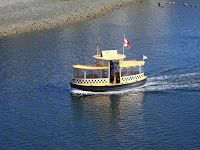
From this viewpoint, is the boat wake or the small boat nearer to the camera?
the small boat

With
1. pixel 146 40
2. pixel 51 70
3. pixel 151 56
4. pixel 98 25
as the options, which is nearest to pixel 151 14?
pixel 98 25

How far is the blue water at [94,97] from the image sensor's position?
46.2 meters

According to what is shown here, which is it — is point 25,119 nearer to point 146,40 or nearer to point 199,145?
point 199,145

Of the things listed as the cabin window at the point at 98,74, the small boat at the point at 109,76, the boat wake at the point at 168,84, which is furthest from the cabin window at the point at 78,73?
the boat wake at the point at 168,84

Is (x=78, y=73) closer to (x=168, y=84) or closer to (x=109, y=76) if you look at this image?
(x=109, y=76)

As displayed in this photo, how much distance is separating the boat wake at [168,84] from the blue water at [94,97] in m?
0.15

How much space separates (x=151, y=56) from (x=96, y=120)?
29016mm

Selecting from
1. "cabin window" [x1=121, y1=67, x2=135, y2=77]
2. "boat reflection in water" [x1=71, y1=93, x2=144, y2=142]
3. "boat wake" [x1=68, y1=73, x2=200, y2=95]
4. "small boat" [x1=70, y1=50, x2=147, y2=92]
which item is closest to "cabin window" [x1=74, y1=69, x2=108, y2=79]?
"small boat" [x1=70, y1=50, x2=147, y2=92]

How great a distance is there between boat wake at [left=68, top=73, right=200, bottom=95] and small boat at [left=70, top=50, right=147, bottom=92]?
666 mm

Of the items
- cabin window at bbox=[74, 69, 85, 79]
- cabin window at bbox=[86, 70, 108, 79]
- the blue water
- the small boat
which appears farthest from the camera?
cabin window at bbox=[74, 69, 85, 79]

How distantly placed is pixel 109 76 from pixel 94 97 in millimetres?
4214

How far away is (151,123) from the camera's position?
4922 cm

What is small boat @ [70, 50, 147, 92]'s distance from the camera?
5906cm

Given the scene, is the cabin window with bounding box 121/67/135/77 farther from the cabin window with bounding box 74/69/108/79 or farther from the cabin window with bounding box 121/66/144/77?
the cabin window with bounding box 74/69/108/79
